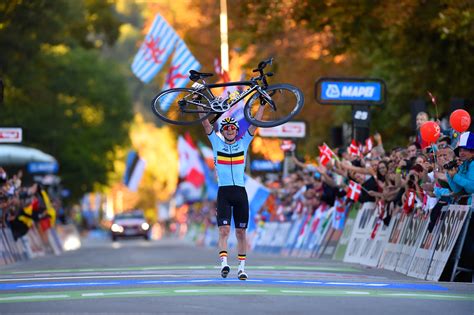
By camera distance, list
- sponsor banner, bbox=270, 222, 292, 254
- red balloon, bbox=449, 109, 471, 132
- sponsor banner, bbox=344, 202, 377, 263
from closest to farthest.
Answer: red balloon, bbox=449, 109, 471, 132
sponsor banner, bbox=344, 202, 377, 263
sponsor banner, bbox=270, 222, 292, 254

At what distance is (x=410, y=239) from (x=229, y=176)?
431 cm

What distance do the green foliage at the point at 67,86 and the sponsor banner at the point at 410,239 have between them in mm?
14752

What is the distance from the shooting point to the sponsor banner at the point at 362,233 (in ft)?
82.5

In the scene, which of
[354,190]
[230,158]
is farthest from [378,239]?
[230,158]

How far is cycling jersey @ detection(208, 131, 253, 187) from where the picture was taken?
17.9 metres

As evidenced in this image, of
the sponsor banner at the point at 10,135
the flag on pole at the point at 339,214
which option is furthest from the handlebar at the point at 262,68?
the sponsor banner at the point at 10,135

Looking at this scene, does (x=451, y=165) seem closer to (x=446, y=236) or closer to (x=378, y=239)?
(x=446, y=236)

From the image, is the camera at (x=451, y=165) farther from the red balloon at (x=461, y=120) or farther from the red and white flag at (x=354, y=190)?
the red and white flag at (x=354, y=190)

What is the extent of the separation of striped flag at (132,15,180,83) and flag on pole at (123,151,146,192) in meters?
25.1

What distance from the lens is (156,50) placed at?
4100 centimetres

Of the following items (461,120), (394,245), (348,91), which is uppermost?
(348,91)

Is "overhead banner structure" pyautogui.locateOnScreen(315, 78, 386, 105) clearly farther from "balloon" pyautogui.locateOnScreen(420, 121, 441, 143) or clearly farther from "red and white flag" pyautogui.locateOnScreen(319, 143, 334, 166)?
"balloon" pyautogui.locateOnScreen(420, 121, 441, 143)

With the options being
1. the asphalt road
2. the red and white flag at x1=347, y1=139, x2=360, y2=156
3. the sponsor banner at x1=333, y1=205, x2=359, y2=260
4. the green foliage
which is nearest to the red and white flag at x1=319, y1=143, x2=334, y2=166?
the red and white flag at x1=347, y1=139, x2=360, y2=156

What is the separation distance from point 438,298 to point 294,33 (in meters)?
39.6
